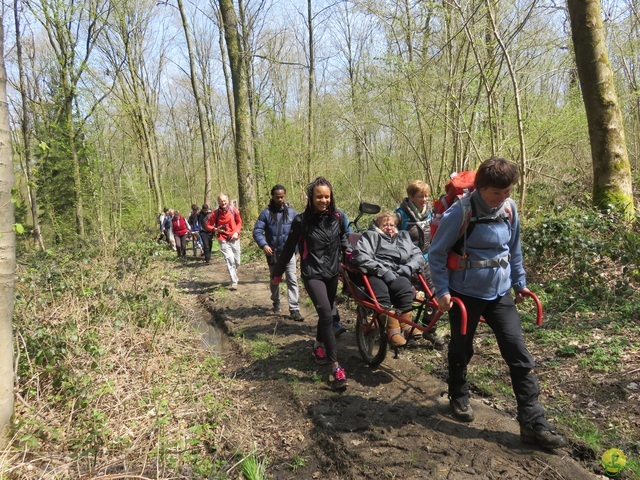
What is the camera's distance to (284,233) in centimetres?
659

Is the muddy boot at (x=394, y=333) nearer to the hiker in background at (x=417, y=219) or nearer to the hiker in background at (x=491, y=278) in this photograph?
the hiker in background at (x=491, y=278)

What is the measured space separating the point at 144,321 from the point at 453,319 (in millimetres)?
3941

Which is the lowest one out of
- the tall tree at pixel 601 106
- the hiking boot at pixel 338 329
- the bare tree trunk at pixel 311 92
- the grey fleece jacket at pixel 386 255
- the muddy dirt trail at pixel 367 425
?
the muddy dirt trail at pixel 367 425

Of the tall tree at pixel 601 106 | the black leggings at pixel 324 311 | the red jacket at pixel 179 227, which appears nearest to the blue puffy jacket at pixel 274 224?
the black leggings at pixel 324 311

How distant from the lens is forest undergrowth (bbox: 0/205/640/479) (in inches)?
115

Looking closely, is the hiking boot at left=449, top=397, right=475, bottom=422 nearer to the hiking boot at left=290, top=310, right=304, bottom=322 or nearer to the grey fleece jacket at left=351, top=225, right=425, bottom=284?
the grey fleece jacket at left=351, top=225, right=425, bottom=284

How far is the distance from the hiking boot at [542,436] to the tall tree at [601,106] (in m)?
4.91

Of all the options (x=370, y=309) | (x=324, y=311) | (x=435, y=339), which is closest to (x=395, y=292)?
(x=370, y=309)

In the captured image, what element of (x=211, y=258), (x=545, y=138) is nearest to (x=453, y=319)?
(x=545, y=138)

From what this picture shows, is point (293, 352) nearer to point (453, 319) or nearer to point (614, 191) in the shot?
point (453, 319)

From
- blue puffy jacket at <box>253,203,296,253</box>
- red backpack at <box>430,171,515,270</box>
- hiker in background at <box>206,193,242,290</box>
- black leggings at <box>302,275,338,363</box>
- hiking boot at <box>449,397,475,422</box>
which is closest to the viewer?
red backpack at <box>430,171,515,270</box>

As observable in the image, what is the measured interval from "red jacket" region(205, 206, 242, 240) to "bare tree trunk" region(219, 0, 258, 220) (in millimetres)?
5332

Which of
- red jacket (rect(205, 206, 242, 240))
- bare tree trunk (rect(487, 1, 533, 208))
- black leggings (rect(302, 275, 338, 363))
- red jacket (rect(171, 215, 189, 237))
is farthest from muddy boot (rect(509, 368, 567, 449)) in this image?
red jacket (rect(171, 215, 189, 237))

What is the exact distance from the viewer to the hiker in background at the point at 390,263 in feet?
13.6
